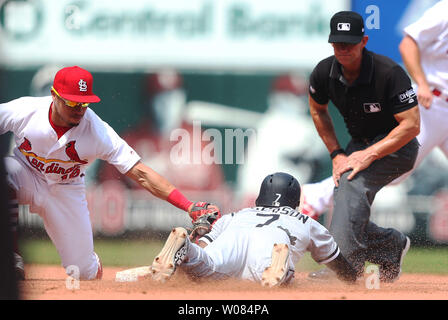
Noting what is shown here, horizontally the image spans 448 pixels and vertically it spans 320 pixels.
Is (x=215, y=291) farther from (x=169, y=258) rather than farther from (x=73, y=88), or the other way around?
(x=73, y=88)

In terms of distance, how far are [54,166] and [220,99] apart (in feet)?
12.4

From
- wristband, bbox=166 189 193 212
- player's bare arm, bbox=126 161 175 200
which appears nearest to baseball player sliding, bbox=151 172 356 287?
wristband, bbox=166 189 193 212

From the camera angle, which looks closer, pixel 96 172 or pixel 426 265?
pixel 426 265

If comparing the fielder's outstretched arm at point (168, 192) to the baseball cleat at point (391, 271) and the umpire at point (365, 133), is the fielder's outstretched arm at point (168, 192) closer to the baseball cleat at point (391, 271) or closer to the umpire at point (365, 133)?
the umpire at point (365, 133)

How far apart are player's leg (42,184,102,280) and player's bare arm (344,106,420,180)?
1.94 metres

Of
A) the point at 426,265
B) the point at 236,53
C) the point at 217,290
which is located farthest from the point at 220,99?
the point at 217,290

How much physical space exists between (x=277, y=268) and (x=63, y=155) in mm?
1768

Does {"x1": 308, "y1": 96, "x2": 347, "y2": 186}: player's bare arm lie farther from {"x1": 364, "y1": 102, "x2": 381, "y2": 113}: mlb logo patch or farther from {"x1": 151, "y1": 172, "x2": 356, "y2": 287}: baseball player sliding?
{"x1": 151, "y1": 172, "x2": 356, "y2": 287}: baseball player sliding

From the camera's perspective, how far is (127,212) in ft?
28.9

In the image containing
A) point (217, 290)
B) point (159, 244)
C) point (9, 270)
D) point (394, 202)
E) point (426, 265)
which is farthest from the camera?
point (159, 244)

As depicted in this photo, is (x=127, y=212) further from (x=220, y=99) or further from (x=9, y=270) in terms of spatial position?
(x=9, y=270)

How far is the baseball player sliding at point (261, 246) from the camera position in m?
4.46

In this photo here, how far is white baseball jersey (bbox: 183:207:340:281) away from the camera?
4.82 m

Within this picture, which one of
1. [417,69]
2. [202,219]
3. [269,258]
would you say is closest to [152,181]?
[202,219]
